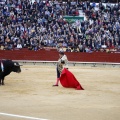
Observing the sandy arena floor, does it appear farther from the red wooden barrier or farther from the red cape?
the red wooden barrier

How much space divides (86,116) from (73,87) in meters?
4.75

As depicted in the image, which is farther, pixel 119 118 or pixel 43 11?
pixel 43 11

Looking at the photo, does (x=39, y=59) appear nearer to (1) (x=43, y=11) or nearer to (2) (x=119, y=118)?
(1) (x=43, y=11)

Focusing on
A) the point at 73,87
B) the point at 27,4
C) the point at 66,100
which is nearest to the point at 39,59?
the point at 27,4

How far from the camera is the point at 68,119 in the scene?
271 inches

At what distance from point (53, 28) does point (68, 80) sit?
1384 cm

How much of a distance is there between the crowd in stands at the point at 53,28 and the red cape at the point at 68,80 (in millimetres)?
11844

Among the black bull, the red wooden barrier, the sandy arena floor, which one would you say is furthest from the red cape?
the red wooden barrier

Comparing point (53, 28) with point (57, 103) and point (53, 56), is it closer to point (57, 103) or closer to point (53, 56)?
point (53, 56)

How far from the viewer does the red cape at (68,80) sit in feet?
39.0

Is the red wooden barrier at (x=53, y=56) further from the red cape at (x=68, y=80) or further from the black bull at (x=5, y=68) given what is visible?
the red cape at (x=68, y=80)

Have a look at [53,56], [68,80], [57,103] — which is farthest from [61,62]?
[53,56]

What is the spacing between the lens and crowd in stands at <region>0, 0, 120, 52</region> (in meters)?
24.5

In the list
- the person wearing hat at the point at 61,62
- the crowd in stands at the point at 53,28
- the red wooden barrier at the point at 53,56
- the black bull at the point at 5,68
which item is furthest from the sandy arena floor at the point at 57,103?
the red wooden barrier at the point at 53,56
